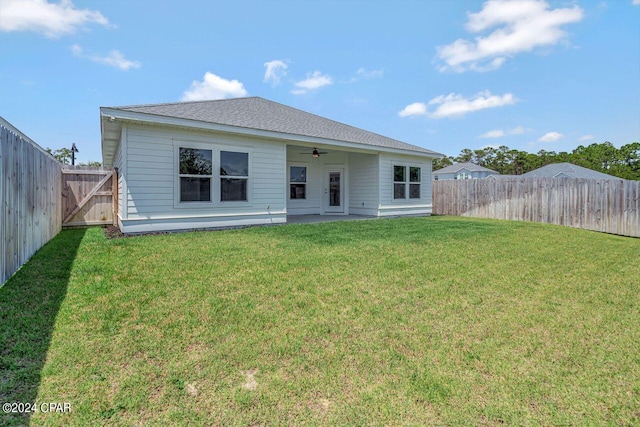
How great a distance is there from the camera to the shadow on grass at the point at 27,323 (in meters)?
2.03

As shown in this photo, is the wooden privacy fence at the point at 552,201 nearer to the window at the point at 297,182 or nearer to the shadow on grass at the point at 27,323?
the window at the point at 297,182

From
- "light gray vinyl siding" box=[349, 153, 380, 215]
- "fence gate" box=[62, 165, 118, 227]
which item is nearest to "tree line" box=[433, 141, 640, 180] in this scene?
"light gray vinyl siding" box=[349, 153, 380, 215]

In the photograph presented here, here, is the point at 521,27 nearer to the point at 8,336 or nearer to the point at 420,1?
the point at 420,1

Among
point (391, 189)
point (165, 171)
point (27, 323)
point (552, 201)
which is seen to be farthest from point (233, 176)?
point (552, 201)

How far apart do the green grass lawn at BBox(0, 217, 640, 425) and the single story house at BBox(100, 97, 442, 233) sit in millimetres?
2886

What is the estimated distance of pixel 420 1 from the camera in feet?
33.6

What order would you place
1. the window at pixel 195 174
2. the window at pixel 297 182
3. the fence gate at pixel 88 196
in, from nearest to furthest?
the window at pixel 195 174 → the fence gate at pixel 88 196 → the window at pixel 297 182

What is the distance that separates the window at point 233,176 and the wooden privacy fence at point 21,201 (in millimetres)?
3801

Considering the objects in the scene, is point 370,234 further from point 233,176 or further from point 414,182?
point 414,182

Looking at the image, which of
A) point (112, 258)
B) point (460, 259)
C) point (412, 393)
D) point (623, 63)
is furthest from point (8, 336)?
point (623, 63)

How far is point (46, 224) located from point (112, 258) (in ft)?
9.71

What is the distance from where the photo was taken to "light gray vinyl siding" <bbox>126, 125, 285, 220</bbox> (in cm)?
754

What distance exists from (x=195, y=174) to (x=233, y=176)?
1.05 m

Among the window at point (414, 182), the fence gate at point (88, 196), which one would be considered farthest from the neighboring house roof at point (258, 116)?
the fence gate at point (88, 196)
